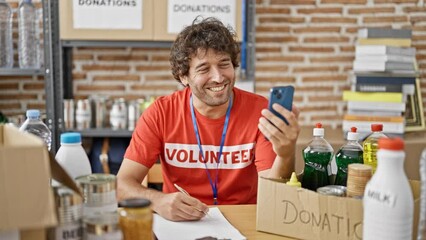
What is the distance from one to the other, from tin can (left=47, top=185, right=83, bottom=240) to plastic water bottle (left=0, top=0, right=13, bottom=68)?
213 cm

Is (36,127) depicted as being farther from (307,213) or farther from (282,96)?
(307,213)

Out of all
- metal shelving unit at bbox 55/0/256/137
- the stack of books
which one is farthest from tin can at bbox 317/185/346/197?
metal shelving unit at bbox 55/0/256/137

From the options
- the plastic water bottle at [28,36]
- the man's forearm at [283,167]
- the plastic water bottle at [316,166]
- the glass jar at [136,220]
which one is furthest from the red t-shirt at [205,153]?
the plastic water bottle at [28,36]

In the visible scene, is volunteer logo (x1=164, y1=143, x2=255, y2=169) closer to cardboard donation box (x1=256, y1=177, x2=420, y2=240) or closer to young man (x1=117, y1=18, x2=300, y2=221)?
young man (x1=117, y1=18, x2=300, y2=221)

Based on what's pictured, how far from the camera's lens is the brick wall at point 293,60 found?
10.3 feet

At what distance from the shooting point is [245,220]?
1438 mm

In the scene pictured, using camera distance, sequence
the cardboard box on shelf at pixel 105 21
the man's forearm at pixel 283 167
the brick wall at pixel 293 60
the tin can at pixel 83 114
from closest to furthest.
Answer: the man's forearm at pixel 283 167, the cardboard box on shelf at pixel 105 21, the tin can at pixel 83 114, the brick wall at pixel 293 60

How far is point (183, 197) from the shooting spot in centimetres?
144

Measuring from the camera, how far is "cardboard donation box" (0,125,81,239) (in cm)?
86

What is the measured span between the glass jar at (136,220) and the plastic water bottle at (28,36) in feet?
6.64

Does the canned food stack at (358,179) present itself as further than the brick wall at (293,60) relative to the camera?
No

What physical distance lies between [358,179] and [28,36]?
2.24m

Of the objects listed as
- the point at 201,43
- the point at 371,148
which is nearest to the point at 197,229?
the point at 371,148

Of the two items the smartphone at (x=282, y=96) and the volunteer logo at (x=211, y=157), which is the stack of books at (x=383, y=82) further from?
the smartphone at (x=282, y=96)
